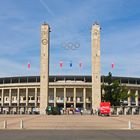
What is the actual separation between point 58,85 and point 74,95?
7.38 metres

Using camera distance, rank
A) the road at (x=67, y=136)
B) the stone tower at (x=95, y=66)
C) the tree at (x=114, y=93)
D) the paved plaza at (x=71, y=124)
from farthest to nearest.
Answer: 1. the tree at (x=114, y=93)
2. the stone tower at (x=95, y=66)
3. the paved plaza at (x=71, y=124)
4. the road at (x=67, y=136)

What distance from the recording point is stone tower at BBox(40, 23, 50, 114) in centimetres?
9888

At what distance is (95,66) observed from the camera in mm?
99250

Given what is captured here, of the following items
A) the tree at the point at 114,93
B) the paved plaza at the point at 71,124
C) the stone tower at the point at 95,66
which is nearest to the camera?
the paved plaza at the point at 71,124

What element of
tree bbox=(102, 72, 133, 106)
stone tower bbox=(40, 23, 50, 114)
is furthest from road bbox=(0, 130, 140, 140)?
tree bbox=(102, 72, 133, 106)

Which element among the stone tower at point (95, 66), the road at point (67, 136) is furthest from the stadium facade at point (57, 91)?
the road at point (67, 136)

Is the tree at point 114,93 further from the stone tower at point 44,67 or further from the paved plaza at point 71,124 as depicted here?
the paved plaza at point 71,124

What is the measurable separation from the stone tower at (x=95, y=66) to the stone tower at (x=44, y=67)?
12.3 m

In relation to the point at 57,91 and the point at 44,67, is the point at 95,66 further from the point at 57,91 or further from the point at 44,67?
the point at 57,91

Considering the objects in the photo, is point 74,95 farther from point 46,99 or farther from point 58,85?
point 46,99

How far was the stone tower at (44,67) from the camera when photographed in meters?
98.9

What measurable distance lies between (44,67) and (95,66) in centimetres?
1371

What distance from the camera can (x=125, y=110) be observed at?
10100 cm

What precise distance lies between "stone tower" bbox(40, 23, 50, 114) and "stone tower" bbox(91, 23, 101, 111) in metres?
12.3
